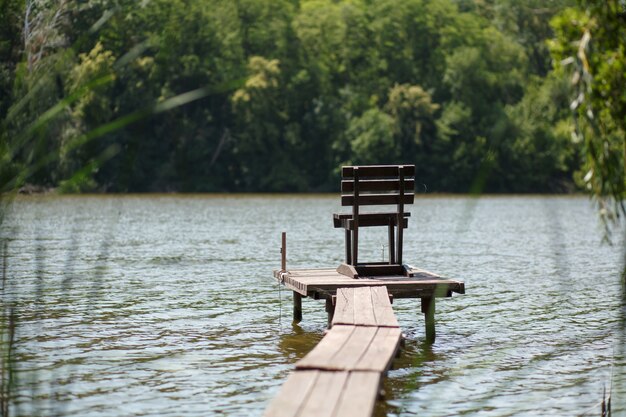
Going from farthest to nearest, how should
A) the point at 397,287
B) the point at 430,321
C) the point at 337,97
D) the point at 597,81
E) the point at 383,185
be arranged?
the point at 337,97, the point at 383,185, the point at 430,321, the point at 397,287, the point at 597,81

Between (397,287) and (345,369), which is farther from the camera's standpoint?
(397,287)

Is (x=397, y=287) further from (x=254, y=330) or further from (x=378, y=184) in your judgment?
(x=254, y=330)

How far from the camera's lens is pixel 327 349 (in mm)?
9594

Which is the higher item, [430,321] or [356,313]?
[356,313]

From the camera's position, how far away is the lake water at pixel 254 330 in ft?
33.9

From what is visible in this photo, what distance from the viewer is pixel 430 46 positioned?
95.4 metres

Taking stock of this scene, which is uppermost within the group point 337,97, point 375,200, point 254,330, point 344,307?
point 337,97

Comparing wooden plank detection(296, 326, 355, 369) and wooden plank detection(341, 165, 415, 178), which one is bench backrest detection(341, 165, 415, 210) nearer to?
wooden plank detection(341, 165, 415, 178)

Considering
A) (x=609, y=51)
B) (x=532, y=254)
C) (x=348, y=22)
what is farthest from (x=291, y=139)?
(x=609, y=51)

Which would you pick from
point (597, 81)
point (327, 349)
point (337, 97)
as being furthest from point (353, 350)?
point (337, 97)

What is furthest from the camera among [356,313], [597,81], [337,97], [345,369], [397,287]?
[337,97]

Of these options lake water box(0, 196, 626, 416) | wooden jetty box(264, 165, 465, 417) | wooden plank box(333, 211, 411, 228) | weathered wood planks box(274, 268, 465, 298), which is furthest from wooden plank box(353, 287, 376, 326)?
wooden plank box(333, 211, 411, 228)

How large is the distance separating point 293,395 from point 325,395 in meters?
0.24

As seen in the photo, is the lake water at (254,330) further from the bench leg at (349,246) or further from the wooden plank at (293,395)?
the wooden plank at (293,395)
